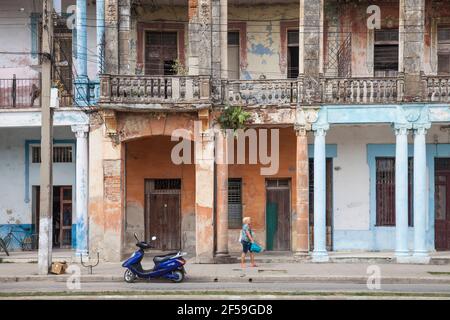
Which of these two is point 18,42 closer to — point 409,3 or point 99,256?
point 99,256

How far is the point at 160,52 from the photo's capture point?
82.2 feet

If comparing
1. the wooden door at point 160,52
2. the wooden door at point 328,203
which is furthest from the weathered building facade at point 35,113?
the wooden door at point 328,203

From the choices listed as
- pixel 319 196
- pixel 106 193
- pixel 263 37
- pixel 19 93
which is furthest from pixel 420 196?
pixel 19 93

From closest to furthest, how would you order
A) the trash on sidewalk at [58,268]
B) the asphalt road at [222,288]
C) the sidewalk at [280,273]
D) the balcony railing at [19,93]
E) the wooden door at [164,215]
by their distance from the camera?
1. the asphalt road at [222,288]
2. the sidewalk at [280,273]
3. the trash on sidewalk at [58,268]
4. the balcony railing at [19,93]
5. the wooden door at [164,215]

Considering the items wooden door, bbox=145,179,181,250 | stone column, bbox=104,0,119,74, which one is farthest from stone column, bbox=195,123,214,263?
stone column, bbox=104,0,119,74

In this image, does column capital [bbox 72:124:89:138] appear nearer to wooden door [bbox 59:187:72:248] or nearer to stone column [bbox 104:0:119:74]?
stone column [bbox 104:0:119:74]

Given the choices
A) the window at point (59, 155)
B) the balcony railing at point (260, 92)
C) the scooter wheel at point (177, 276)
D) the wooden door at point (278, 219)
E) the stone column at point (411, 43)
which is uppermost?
the stone column at point (411, 43)

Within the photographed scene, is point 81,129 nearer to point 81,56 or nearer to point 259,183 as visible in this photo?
point 81,56

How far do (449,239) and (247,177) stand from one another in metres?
6.95

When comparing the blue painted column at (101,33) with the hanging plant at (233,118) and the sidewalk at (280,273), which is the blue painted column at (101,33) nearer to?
the hanging plant at (233,118)

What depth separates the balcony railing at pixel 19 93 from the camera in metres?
24.0

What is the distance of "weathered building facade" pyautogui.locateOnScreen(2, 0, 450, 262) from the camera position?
22.3 metres

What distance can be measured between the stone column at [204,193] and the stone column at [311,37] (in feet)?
11.9

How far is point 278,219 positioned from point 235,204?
1.53m
